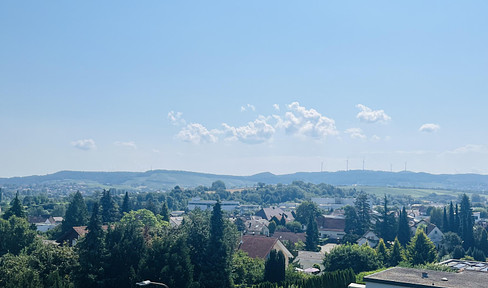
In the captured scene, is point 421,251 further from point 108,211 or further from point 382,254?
point 108,211

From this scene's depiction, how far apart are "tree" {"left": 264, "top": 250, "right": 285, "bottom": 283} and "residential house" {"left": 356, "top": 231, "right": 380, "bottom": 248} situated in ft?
128

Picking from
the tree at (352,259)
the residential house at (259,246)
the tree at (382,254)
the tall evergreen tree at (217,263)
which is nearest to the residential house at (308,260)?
the residential house at (259,246)

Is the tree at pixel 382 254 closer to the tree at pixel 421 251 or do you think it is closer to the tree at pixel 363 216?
the tree at pixel 421 251

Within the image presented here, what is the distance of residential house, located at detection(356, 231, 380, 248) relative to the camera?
81431 mm

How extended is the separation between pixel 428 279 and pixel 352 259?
19130mm

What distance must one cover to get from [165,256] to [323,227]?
7568 cm

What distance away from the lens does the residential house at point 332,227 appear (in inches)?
4206

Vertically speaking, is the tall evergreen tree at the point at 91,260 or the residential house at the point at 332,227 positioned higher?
the tall evergreen tree at the point at 91,260

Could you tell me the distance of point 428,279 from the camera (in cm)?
3581

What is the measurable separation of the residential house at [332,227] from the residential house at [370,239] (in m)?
16.7

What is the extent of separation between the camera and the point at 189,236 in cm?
4419

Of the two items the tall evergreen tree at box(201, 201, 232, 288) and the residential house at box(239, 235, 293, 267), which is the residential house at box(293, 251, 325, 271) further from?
the tall evergreen tree at box(201, 201, 232, 288)

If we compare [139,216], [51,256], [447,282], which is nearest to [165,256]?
[51,256]

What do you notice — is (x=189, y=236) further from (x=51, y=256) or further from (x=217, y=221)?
(x=51, y=256)
